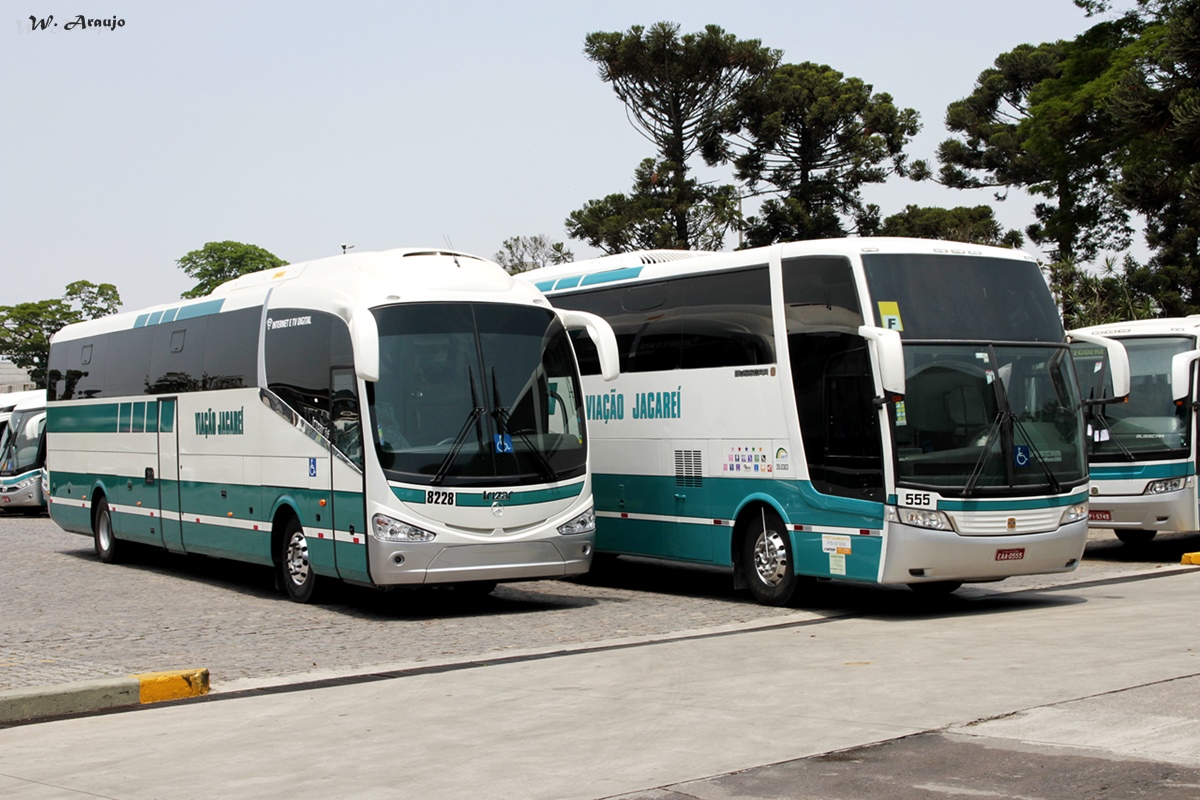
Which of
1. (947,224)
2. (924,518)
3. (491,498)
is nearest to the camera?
(924,518)

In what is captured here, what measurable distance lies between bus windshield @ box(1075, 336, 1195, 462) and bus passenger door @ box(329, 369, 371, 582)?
10.0m

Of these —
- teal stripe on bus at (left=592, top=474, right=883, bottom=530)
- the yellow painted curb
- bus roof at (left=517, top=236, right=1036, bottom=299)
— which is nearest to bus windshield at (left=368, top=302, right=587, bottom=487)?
teal stripe on bus at (left=592, top=474, right=883, bottom=530)

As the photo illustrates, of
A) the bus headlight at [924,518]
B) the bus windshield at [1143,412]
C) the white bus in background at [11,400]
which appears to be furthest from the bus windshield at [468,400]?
the white bus in background at [11,400]

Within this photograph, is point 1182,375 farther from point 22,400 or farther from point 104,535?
point 22,400

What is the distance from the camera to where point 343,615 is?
565 inches

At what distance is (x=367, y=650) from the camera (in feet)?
39.1

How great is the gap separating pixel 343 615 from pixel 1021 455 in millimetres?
6739

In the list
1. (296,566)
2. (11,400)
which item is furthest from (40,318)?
(296,566)

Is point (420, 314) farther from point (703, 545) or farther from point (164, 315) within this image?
point (164, 315)

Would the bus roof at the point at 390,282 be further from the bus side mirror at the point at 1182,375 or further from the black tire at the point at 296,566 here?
the bus side mirror at the point at 1182,375

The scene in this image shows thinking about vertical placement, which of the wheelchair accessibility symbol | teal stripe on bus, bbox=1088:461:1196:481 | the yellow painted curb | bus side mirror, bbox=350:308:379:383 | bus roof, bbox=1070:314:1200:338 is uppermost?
bus roof, bbox=1070:314:1200:338

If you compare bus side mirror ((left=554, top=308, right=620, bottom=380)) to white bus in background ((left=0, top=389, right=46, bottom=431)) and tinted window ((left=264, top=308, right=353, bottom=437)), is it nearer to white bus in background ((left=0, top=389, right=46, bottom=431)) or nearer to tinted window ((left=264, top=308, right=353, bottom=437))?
tinted window ((left=264, top=308, right=353, bottom=437))

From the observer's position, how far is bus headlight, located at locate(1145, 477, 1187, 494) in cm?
1811

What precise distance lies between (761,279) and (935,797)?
8539 millimetres
